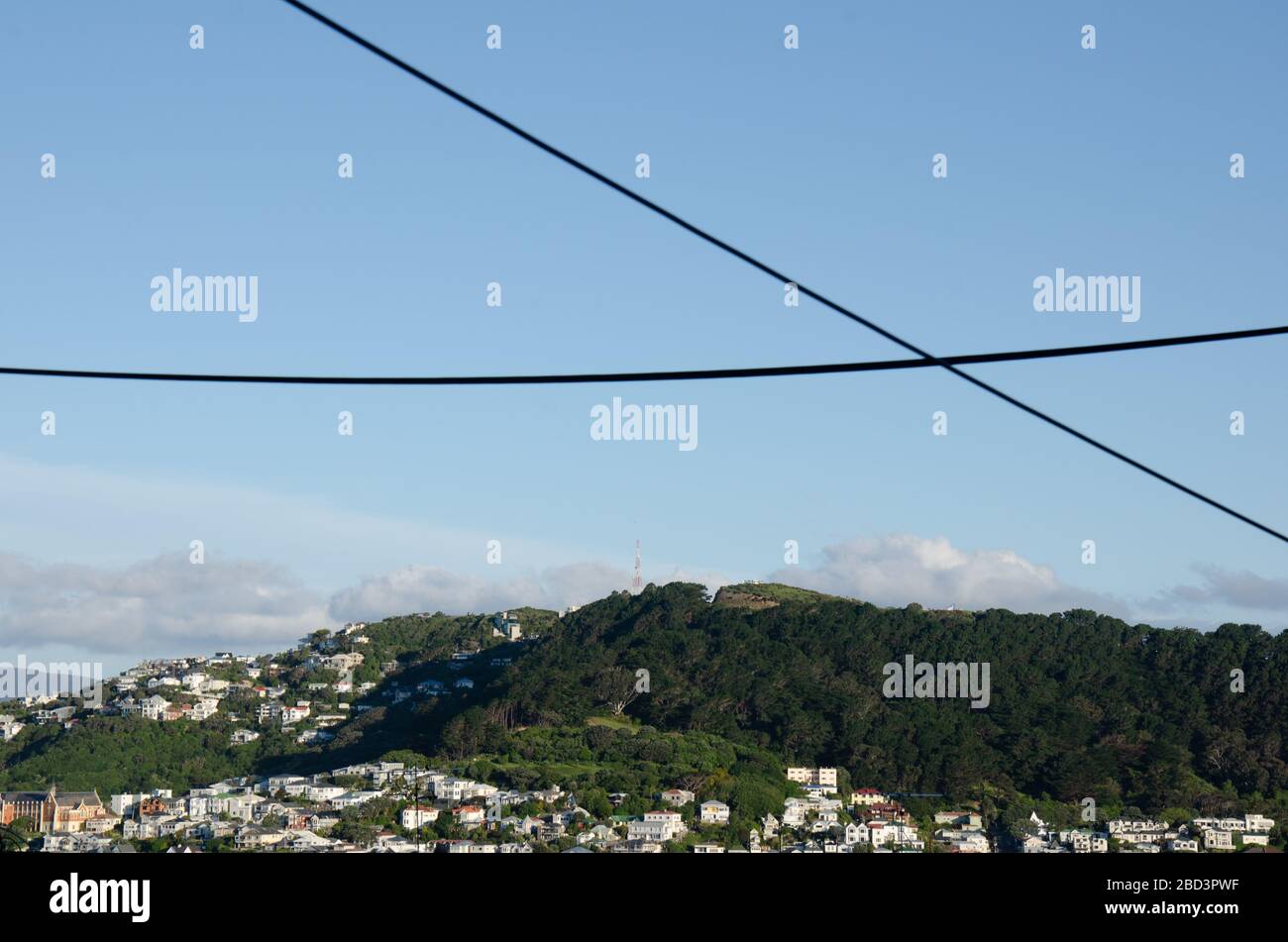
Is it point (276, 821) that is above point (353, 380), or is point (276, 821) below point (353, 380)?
below

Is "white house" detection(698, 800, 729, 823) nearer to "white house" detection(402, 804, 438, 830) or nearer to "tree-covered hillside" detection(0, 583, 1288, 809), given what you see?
"tree-covered hillside" detection(0, 583, 1288, 809)

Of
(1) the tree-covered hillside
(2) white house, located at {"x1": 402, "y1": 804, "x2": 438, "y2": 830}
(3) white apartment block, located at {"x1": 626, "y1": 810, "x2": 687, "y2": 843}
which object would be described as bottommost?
(3) white apartment block, located at {"x1": 626, "y1": 810, "x2": 687, "y2": 843}

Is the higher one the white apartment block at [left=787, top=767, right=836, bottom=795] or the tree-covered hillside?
the tree-covered hillside

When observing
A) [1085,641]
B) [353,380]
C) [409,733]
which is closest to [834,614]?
[1085,641]

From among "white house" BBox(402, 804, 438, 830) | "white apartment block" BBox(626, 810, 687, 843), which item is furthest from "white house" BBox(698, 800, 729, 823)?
"white house" BBox(402, 804, 438, 830)

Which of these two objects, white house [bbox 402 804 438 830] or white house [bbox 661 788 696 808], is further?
white house [bbox 661 788 696 808]

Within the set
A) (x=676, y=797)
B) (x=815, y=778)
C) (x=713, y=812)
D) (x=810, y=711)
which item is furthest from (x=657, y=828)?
(x=810, y=711)

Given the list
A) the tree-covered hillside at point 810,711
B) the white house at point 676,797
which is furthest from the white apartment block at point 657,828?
the tree-covered hillside at point 810,711

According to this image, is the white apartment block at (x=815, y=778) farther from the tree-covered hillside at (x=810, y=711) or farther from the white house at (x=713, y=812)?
the white house at (x=713, y=812)

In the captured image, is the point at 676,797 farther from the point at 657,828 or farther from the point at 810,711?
the point at 810,711

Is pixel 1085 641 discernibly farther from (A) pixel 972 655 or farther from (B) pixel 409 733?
(B) pixel 409 733

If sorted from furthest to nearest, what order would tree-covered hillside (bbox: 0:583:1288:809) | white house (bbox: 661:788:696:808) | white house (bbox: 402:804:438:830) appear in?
tree-covered hillside (bbox: 0:583:1288:809) → white house (bbox: 661:788:696:808) → white house (bbox: 402:804:438:830)
